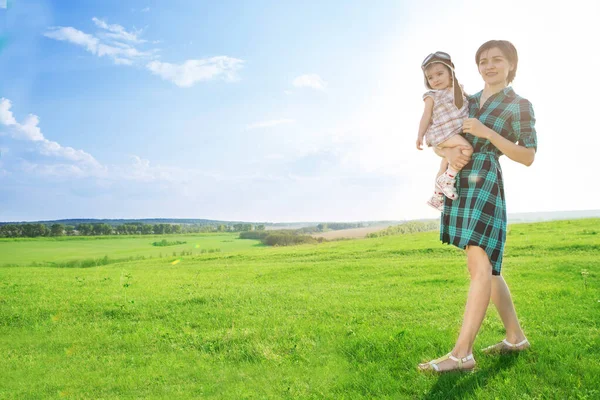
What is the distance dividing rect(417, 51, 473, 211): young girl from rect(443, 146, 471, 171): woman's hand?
0.11 feet

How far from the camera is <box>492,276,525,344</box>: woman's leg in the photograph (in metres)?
5.18

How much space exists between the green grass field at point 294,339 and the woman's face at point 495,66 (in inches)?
125

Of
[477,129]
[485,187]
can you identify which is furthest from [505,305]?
[477,129]

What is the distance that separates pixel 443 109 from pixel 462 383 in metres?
2.86

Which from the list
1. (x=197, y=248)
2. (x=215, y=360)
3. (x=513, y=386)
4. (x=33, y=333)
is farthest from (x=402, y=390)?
(x=197, y=248)

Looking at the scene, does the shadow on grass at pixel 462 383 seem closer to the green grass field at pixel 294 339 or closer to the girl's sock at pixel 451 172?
the green grass field at pixel 294 339

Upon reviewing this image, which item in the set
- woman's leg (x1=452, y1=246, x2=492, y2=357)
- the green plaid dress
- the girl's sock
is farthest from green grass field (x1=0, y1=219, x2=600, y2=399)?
the girl's sock

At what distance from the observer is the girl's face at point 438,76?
4.64 metres

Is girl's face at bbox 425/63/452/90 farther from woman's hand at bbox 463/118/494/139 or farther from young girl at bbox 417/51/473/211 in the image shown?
woman's hand at bbox 463/118/494/139

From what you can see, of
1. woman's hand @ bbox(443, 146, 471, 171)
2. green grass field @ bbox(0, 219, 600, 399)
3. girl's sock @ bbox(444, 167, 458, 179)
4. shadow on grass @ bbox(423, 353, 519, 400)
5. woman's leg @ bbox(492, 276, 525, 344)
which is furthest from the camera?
woman's leg @ bbox(492, 276, 525, 344)

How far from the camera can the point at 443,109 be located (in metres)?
4.73

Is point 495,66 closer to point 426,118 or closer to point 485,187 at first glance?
point 426,118

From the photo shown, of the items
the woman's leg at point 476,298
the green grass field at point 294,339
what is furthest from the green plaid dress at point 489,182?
the green grass field at point 294,339

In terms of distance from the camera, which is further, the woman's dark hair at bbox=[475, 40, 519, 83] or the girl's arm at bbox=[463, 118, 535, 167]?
the woman's dark hair at bbox=[475, 40, 519, 83]
